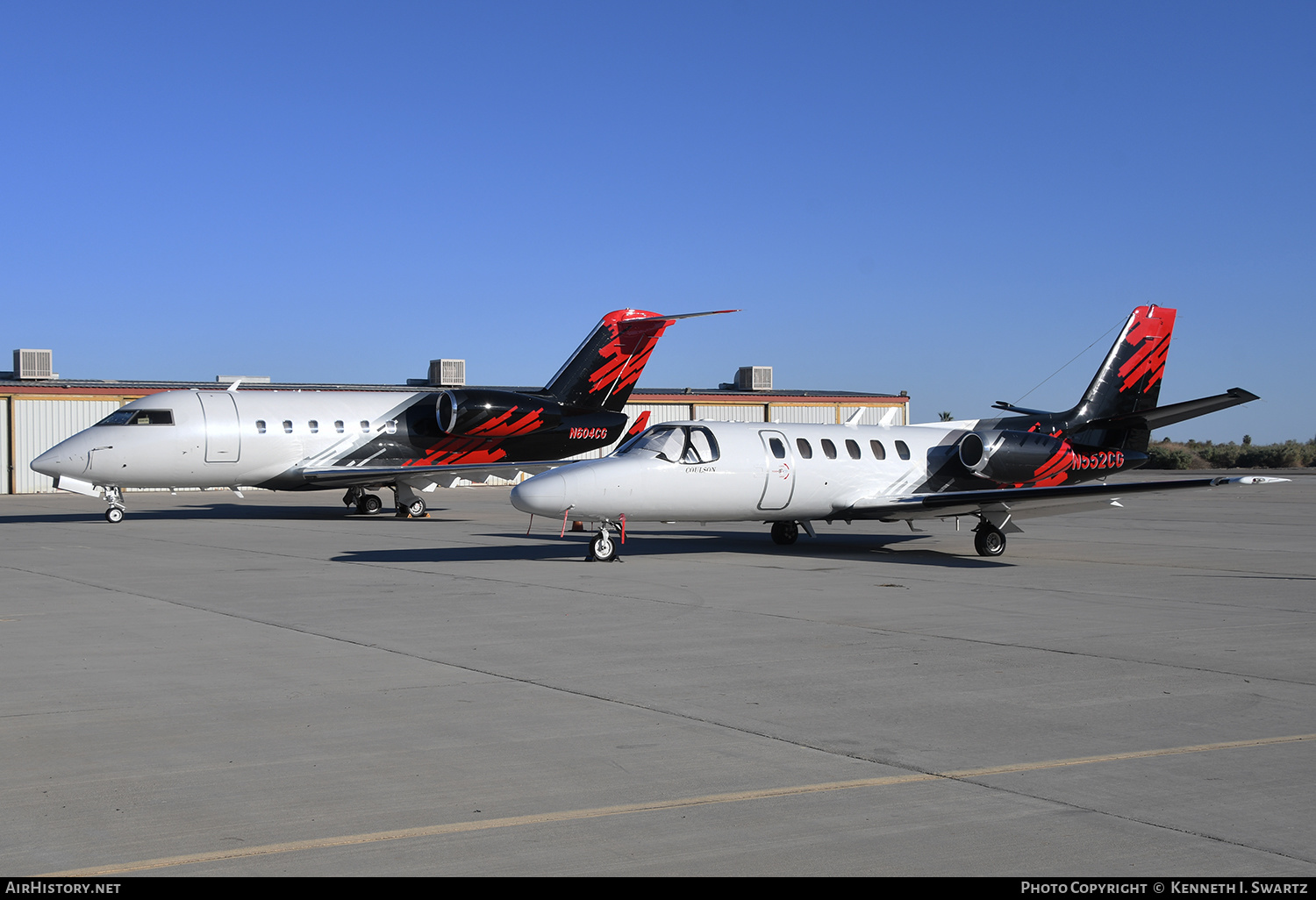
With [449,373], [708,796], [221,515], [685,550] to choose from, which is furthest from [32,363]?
[708,796]

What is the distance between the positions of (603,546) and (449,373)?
36.0 meters

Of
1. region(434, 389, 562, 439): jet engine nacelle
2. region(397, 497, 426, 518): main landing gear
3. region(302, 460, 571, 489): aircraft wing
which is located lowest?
region(397, 497, 426, 518): main landing gear

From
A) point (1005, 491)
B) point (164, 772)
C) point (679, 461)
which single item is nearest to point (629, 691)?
point (164, 772)

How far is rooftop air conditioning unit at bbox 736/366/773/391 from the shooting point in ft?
187

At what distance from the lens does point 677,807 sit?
233 inches

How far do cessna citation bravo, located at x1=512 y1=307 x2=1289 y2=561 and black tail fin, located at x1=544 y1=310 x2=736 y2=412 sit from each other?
10942 mm

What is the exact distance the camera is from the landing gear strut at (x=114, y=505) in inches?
1084

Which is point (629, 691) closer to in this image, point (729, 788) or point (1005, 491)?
point (729, 788)

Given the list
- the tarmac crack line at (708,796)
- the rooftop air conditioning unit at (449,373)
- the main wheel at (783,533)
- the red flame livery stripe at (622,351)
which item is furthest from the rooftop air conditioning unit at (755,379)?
the tarmac crack line at (708,796)

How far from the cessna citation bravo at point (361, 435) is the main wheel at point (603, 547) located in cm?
906

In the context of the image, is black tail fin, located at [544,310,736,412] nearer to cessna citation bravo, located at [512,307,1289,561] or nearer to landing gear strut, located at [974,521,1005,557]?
cessna citation bravo, located at [512,307,1289,561]

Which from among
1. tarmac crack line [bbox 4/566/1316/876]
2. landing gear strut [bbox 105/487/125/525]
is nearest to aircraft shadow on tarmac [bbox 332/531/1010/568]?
landing gear strut [bbox 105/487/125/525]

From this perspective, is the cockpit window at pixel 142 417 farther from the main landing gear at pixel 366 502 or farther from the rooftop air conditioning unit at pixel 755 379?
the rooftop air conditioning unit at pixel 755 379

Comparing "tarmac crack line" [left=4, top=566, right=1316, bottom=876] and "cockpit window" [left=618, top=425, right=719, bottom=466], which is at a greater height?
"cockpit window" [left=618, top=425, right=719, bottom=466]
